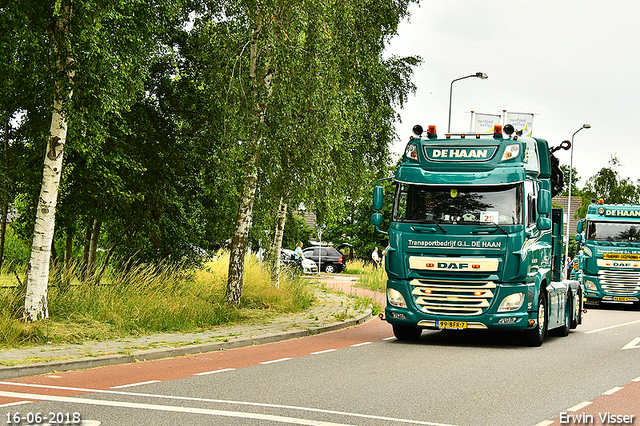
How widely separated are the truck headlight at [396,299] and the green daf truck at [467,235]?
0.06 ft

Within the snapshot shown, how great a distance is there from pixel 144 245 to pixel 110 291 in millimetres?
6397

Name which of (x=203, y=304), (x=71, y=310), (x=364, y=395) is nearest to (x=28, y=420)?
(x=364, y=395)

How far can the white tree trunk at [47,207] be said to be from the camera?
12648mm

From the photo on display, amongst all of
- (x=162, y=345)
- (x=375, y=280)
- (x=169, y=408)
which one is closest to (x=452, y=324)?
(x=162, y=345)

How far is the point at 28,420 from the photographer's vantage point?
7.09 metres

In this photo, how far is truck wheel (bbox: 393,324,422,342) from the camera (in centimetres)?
1534

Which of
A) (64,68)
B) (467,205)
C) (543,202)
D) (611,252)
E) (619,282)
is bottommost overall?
(619,282)

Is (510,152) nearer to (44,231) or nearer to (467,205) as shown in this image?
(467,205)

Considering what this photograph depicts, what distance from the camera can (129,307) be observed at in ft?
47.6

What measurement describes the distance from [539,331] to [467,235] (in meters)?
2.57

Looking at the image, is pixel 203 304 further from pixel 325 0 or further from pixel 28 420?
pixel 28 420

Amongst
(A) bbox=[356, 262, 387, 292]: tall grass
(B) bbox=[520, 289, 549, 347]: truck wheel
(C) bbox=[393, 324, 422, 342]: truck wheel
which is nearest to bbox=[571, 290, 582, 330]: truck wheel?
(B) bbox=[520, 289, 549, 347]: truck wheel

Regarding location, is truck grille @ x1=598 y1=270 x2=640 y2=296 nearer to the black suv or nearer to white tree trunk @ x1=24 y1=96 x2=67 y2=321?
white tree trunk @ x1=24 y1=96 x2=67 y2=321

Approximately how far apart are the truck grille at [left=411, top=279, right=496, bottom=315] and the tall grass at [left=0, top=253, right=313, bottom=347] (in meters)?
4.37
